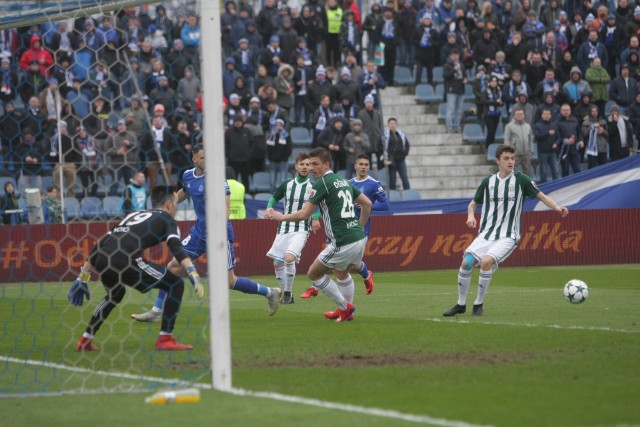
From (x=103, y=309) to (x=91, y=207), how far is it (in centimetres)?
498

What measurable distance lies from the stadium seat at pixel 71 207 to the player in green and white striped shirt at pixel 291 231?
2963 millimetres

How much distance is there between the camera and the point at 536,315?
1377 cm

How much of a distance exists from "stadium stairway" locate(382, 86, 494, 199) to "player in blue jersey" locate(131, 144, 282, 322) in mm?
13371

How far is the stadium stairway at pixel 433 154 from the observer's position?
29062mm

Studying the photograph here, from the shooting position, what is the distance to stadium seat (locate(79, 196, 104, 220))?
611 inches

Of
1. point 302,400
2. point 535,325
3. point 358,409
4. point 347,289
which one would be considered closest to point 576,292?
point 535,325

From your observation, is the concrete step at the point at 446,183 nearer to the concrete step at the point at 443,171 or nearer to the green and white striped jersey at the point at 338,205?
the concrete step at the point at 443,171

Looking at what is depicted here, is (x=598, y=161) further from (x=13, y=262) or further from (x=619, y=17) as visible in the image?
(x=13, y=262)

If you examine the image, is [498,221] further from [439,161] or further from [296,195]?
[439,161]

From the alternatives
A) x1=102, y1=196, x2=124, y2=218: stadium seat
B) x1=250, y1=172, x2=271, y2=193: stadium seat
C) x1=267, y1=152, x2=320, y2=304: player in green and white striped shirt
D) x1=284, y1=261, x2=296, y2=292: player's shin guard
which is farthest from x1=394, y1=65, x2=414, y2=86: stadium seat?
x1=102, y1=196, x2=124, y2=218: stadium seat

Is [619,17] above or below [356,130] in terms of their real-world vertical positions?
above

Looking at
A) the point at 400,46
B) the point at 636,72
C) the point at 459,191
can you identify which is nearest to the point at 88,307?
the point at 459,191

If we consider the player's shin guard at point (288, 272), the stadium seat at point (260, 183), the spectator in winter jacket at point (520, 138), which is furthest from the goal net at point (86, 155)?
the spectator in winter jacket at point (520, 138)

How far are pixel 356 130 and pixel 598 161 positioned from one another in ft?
21.6
